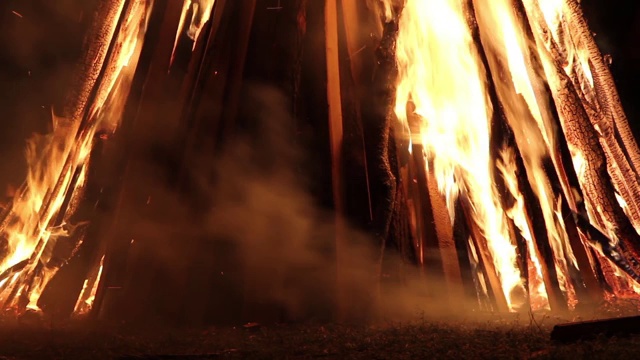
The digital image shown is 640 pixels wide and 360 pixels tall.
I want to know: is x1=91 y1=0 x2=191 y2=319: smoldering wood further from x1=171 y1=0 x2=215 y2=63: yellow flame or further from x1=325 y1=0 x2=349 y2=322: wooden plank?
x1=325 y1=0 x2=349 y2=322: wooden plank

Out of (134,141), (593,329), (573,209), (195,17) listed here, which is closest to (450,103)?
(573,209)

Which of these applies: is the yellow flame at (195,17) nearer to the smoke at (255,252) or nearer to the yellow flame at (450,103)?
the smoke at (255,252)

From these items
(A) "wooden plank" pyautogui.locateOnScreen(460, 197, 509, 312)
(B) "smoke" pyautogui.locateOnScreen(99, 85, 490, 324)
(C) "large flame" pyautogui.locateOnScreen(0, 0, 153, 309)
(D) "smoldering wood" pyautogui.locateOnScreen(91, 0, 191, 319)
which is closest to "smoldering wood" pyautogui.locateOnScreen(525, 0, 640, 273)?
(A) "wooden plank" pyautogui.locateOnScreen(460, 197, 509, 312)

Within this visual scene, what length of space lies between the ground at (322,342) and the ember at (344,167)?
464mm

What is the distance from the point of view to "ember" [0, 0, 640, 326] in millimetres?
3477

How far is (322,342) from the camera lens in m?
2.61

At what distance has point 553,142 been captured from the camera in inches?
141

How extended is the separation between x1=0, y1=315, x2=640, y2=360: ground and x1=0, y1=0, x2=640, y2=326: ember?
464 millimetres

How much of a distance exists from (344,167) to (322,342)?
1442mm

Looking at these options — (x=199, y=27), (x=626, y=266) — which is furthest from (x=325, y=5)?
(x=626, y=266)

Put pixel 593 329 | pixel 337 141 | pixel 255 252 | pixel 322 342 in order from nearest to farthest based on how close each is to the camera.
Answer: pixel 593 329 < pixel 322 342 < pixel 255 252 < pixel 337 141

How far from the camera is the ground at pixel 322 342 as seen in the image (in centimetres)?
209

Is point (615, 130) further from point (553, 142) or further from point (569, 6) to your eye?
point (569, 6)

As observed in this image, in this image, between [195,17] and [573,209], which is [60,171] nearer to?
[195,17]
